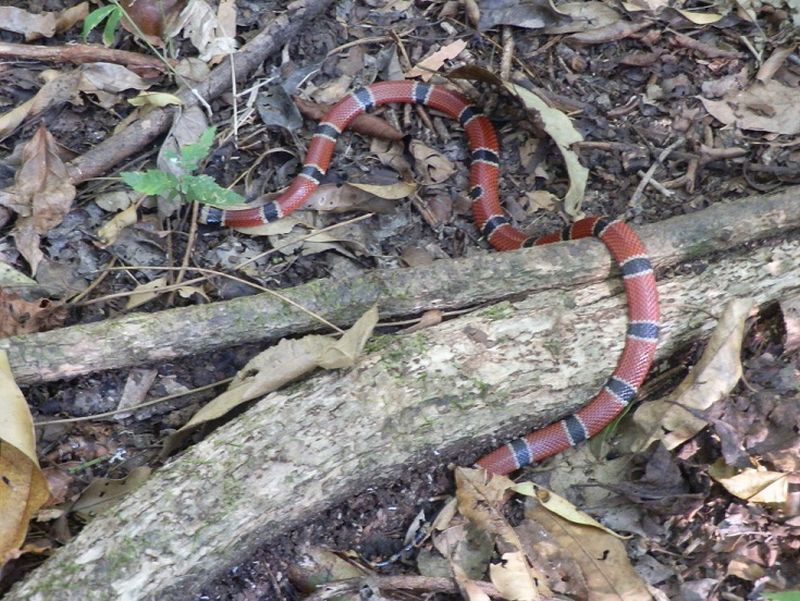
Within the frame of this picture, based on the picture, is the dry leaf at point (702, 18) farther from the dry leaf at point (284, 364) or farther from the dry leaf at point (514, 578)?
the dry leaf at point (514, 578)

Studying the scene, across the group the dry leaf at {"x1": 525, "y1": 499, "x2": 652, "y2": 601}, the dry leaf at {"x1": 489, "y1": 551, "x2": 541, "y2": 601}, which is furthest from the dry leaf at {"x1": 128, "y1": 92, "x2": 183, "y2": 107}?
the dry leaf at {"x1": 489, "y1": 551, "x2": 541, "y2": 601}

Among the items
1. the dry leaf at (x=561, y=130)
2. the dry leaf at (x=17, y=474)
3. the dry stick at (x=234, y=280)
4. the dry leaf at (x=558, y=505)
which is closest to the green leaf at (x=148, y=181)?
the dry stick at (x=234, y=280)

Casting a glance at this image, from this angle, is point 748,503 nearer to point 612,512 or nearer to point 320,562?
point 612,512

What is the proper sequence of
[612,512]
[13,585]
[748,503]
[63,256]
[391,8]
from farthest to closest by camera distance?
1. [391,8]
2. [63,256]
3. [612,512]
4. [748,503]
5. [13,585]

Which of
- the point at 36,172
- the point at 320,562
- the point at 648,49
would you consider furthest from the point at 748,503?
the point at 36,172

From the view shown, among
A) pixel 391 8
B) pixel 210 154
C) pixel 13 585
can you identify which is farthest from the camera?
pixel 391 8

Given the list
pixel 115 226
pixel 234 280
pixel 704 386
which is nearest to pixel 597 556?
pixel 704 386
